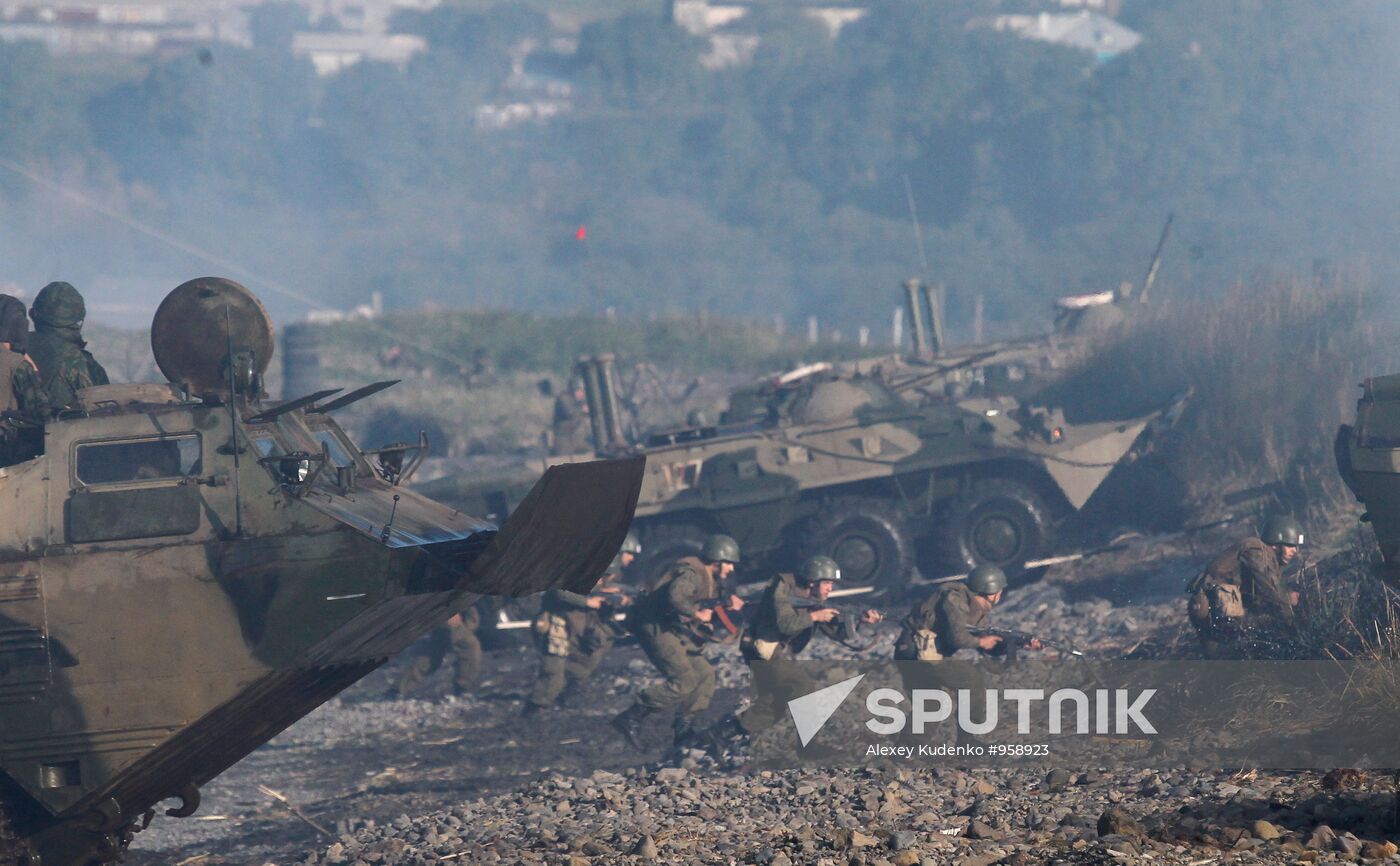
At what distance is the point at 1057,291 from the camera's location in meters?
52.7

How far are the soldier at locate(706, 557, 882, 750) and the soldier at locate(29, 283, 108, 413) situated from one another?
→ 185 inches

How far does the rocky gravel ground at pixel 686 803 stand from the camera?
7.69 meters

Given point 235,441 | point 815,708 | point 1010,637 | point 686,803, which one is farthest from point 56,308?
point 1010,637

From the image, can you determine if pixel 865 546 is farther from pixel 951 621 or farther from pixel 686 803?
pixel 686 803

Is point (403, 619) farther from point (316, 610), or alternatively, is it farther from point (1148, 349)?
→ point (1148, 349)

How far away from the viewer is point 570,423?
23.4 meters

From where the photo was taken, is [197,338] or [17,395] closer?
[17,395]

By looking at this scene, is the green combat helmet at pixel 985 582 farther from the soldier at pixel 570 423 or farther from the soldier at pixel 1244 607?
the soldier at pixel 570 423

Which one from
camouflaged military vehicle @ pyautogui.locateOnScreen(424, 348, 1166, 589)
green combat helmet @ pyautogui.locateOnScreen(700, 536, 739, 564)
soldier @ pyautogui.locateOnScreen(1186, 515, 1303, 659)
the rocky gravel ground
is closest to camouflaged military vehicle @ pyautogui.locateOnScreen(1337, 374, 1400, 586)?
soldier @ pyautogui.locateOnScreen(1186, 515, 1303, 659)

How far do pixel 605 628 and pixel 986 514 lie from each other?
5165mm

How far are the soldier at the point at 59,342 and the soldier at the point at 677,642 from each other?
4314mm

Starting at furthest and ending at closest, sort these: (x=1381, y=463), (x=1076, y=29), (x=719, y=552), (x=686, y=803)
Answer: (x=1076, y=29) → (x=719, y=552) → (x=1381, y=463) → (x=686, y=803)

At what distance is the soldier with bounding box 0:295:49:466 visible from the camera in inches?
351

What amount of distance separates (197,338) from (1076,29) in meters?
65.4
